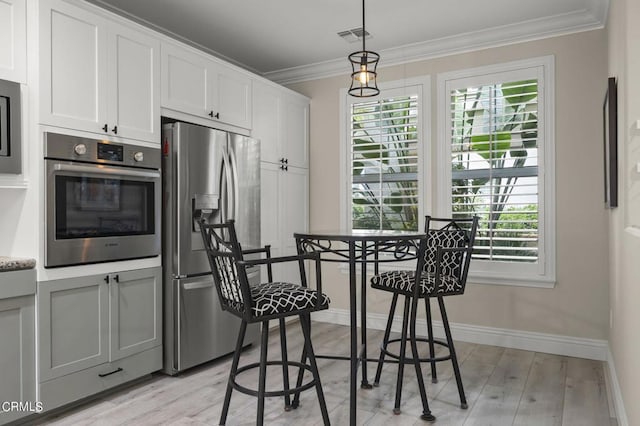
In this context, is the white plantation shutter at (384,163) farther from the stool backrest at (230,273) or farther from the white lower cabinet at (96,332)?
the stool backrest at (230,273)

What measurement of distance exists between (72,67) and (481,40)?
309 cm

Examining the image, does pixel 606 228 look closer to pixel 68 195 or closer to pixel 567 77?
pixel 567 77

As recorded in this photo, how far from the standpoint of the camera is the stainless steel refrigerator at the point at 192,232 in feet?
10.1

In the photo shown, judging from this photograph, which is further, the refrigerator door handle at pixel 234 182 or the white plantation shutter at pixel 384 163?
the white plantation shutter at pixel 384 163

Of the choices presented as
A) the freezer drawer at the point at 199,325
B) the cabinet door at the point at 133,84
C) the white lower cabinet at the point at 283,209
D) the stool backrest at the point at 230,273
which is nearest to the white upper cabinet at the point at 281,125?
the white lower cabinet at the point at 283,209

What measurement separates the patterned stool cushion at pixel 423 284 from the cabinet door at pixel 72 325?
164 centimetres

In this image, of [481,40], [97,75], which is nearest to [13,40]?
[97,75]

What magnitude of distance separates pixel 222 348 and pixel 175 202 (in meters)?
1.12

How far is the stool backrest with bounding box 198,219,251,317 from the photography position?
6.55 ft

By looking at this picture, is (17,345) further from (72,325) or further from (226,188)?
(226,188)

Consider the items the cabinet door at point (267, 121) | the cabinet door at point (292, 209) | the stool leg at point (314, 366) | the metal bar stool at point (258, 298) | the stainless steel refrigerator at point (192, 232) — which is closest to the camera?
the metal bar stool at point (258, 298)

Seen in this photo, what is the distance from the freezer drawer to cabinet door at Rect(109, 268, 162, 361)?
→ 13cm

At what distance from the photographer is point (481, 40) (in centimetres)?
391

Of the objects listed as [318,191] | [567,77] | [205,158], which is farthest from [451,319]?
[205,158]
